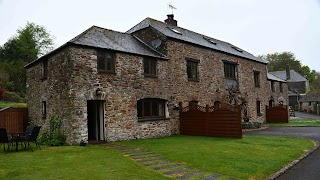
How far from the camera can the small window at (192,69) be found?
64.8ft

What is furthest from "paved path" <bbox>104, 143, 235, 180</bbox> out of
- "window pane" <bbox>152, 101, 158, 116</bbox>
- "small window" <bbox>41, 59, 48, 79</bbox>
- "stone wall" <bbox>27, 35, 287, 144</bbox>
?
"small window" <bbox>41, 59, 48, 79</bbox>

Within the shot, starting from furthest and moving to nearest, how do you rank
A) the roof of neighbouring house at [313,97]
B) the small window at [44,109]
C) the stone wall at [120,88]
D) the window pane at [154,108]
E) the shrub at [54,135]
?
1. the roof of neighbouring house at [313,97]
2. the window pane at [154,108]
3. the small window at [44,109]
4. the shrub at [54,135]
5. the stone wall at [120,88]

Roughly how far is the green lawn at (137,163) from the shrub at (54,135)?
1.67m

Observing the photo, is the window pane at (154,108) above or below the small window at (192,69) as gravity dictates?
below

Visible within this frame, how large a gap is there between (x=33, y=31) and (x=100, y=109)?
44691mm

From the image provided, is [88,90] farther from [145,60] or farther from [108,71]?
[145,60]

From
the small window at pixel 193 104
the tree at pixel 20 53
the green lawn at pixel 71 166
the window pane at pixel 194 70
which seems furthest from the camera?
the tree at pixel 20 53

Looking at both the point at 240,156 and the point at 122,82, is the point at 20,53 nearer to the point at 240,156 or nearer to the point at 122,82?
the point at 122,82

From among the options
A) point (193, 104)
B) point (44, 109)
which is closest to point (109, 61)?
point (44, 109)

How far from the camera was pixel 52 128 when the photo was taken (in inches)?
552

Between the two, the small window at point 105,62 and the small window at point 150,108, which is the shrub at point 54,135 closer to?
the small window at point 105,62

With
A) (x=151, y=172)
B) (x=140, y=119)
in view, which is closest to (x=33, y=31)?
(x=140, y=119)

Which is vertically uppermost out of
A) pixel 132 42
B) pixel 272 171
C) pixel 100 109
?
pixel 132 42

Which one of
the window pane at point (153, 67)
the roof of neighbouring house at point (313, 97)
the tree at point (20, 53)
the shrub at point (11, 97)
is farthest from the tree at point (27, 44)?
the roof of neighbouring house at point (313, 97)
